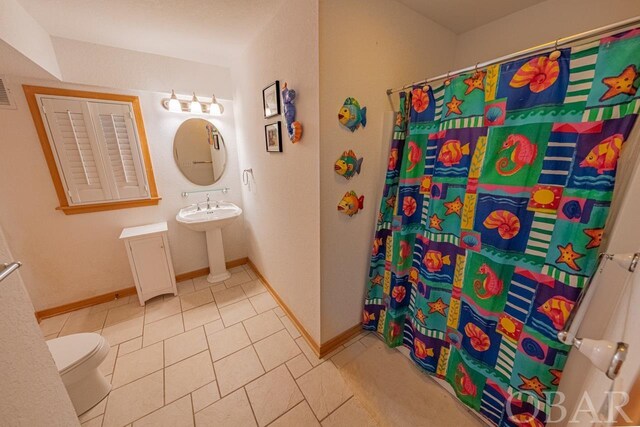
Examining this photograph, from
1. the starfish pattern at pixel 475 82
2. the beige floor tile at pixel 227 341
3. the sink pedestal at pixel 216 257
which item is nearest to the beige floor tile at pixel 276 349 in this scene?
the beige floor tile at pixel 227 341

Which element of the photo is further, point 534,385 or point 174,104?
point 174,104

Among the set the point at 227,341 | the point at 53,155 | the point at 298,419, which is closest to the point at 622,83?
the point at 298,419

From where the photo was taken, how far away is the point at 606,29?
74 cm

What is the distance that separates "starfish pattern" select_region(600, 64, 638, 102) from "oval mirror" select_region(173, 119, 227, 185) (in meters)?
2.80

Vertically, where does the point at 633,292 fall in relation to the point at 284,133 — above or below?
below

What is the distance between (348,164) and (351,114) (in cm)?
29

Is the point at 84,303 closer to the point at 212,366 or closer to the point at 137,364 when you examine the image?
the point at 137,364

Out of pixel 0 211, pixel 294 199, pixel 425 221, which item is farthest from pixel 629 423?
pixel 0 211

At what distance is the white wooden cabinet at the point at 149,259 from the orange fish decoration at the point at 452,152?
247cm

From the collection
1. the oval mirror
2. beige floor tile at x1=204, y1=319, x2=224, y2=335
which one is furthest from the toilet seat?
the oval mirror

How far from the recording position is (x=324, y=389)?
1420mm

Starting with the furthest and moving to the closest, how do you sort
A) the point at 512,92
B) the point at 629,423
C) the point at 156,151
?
the point at 156,151, the point at 512,92, the point at 629,423

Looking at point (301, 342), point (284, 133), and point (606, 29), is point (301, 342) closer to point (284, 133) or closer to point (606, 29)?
point (284, 133)

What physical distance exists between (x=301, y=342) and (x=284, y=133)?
64.1 inches
